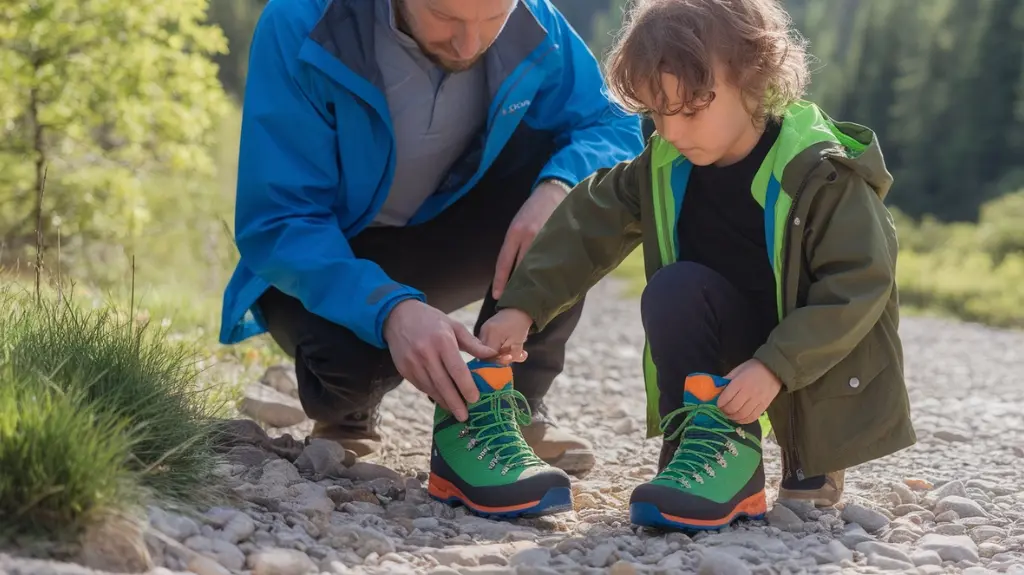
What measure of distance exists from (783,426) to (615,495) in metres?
0.50

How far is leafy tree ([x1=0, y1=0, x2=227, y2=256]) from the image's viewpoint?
20.2 ft

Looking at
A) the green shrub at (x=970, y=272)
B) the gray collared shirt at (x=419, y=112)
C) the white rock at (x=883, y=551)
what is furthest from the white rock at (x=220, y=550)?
the green shrub at (x=970, y=272)

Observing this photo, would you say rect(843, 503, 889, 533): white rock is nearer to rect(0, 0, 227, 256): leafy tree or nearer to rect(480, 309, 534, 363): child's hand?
rect(480, 309, 534, 363): child's hand

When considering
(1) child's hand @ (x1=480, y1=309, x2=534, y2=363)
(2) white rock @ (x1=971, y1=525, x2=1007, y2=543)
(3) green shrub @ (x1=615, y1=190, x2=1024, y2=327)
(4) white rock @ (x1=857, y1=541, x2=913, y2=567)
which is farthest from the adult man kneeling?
(3) green shrub @ (x1=615, y1=190, x2=1024, y2=327)

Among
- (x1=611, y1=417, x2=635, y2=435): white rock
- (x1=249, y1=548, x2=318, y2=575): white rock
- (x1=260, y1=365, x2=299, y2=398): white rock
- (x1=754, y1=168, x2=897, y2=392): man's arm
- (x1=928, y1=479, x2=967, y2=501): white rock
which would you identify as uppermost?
(x1=754, y1=168, x2=897, y2=392): man's arm

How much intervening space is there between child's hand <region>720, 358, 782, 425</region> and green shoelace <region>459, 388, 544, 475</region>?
0.49 m

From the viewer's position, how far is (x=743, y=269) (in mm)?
2781

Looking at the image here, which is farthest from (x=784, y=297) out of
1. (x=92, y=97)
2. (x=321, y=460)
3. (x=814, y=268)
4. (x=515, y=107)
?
(x=92, y=97)

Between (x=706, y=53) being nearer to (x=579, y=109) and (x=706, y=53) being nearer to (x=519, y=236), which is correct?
(x=519, y=236)

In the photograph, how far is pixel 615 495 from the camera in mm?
2959

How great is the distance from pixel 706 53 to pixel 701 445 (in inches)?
34.9

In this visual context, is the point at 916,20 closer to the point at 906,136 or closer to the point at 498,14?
the point at 906,136

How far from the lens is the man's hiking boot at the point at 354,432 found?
3381 mm

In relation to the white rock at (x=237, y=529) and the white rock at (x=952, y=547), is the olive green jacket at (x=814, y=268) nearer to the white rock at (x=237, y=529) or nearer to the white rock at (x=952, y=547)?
the white rock at (x=952, y=547)
